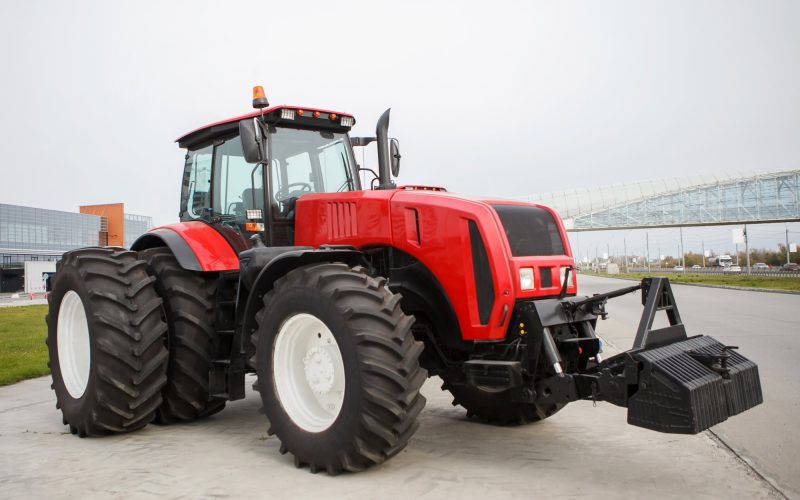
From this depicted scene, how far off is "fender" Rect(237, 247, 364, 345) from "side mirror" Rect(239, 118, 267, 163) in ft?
2.44

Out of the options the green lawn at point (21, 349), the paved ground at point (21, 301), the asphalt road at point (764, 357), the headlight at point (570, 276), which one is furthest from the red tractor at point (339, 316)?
the paved ground at point (21, 301)

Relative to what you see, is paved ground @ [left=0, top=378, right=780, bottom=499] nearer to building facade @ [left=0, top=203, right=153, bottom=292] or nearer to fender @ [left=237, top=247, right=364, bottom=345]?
fender @ [left=237, top=247, right=364, bottom=345]

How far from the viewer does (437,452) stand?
5.03m

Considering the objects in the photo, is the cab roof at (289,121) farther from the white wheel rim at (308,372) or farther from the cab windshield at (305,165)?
the white wheel rim at (308,372)

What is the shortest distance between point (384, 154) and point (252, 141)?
1.38m

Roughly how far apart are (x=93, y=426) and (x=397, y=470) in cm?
285

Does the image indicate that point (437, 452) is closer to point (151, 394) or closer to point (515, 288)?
point (515, 288)

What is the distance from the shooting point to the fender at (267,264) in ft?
15.9

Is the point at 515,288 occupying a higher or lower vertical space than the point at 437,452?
higher

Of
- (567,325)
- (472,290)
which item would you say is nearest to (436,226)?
(472,290)

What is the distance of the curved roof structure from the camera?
69625 millimetres

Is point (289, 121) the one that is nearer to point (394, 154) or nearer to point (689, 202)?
point (394, 154)

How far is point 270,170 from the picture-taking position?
234 inches

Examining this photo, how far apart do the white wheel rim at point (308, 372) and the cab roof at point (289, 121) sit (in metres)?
2.02
